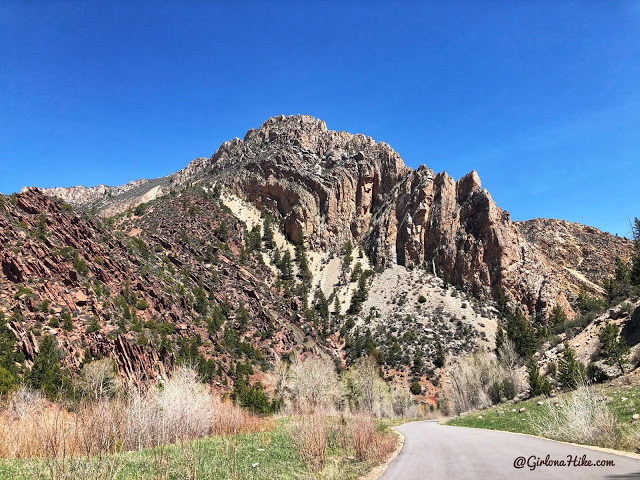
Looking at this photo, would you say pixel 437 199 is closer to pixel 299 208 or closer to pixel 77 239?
pixel 299 208

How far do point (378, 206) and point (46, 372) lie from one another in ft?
322

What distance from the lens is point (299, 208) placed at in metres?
111

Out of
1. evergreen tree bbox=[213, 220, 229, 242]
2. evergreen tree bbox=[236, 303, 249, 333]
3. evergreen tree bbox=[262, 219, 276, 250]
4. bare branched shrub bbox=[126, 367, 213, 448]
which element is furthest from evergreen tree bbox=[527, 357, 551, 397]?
evergreen tree bbox=[262, 219, 276, 250]

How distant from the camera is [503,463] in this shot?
8586 mm

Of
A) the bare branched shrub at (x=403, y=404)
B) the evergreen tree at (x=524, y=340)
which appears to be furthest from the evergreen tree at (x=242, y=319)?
the evergreen tree at (x=524, y=340)

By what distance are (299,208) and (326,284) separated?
27.1 meters

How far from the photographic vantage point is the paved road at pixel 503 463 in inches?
275

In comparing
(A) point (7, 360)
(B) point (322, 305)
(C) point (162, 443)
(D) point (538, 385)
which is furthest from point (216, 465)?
(B) point (322, 305)

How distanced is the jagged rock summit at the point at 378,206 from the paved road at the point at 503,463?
80849mm

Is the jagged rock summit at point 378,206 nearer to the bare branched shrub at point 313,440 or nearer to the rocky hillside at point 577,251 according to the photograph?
the rocky hillside at point 577,251

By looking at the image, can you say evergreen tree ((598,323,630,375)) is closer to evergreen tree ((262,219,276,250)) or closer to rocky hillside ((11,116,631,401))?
rocky hillside ((11,116,631,401))

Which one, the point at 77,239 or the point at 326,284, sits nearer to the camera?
the point at 77,239

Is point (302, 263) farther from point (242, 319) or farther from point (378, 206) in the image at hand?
point (242, 319)

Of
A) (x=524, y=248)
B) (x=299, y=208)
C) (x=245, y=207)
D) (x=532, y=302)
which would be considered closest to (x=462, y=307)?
(x=532, y=302)
